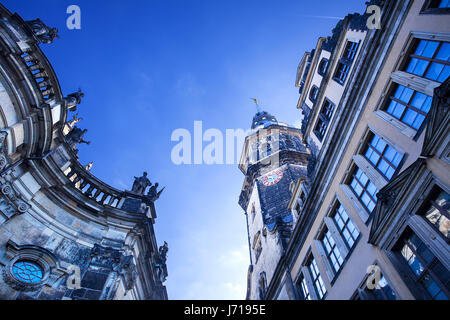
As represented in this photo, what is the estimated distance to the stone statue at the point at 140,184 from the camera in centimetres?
1704

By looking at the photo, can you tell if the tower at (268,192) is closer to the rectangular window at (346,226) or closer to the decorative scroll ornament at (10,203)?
the rectangular window at (346,226)

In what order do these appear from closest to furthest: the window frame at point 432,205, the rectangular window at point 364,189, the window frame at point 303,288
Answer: the window frame at point 432,205
the rectangular window at point 364,189
the window frame at point 303,288

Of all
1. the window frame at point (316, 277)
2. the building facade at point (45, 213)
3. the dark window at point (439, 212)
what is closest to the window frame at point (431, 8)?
the dark window at point (439, 212)

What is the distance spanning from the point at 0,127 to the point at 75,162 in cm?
492

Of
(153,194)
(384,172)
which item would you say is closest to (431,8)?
(384,172)

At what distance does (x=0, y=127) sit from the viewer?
10.6 meters

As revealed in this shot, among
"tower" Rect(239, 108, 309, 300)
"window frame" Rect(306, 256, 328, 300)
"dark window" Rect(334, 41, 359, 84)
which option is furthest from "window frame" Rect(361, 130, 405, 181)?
"tower" Rect(239, 108, 309, 300)

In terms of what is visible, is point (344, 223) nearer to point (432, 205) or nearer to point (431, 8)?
point (432, 205)

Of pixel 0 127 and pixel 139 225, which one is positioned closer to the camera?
pixel 0 127

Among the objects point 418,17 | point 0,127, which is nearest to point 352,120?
point 418,17

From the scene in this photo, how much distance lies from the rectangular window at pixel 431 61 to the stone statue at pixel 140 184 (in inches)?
597

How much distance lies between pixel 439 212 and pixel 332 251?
578 centimetres

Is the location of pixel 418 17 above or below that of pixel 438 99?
above
